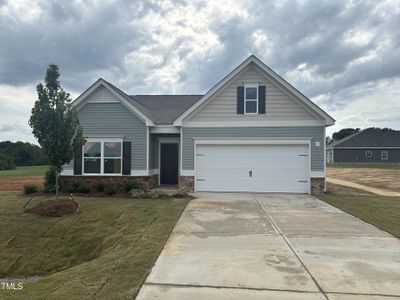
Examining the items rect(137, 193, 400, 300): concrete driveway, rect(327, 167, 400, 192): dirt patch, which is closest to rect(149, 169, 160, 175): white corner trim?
rect(137, 193, 400, 300): concrete driveway

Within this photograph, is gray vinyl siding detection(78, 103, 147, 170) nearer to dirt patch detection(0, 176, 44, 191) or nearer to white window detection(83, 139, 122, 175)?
white window detection(83, 139, 122, 175)

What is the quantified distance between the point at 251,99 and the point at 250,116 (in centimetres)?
80

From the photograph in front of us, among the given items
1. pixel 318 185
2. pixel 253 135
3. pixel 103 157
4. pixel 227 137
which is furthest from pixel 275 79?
pixel 103 157

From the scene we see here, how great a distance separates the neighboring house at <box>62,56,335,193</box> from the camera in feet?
A: 48.5

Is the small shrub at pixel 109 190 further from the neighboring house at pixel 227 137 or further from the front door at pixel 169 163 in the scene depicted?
the front door at pixel 169 163

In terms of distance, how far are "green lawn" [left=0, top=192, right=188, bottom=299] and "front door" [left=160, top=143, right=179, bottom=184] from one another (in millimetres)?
5046

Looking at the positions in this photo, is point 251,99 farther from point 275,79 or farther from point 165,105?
point 165,105

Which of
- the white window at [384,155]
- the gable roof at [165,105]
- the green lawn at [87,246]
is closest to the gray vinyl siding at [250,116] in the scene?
the gable roof at [165,105]

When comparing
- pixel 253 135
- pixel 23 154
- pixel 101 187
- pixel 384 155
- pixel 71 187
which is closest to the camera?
pixel 101 187

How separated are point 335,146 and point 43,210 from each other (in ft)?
162

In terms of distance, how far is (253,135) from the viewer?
49.0 ft

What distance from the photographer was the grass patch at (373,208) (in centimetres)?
864

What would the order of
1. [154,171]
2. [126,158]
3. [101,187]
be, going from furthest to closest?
[154,171] < [126,158] < [101,187]

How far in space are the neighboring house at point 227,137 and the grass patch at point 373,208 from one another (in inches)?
64.9
